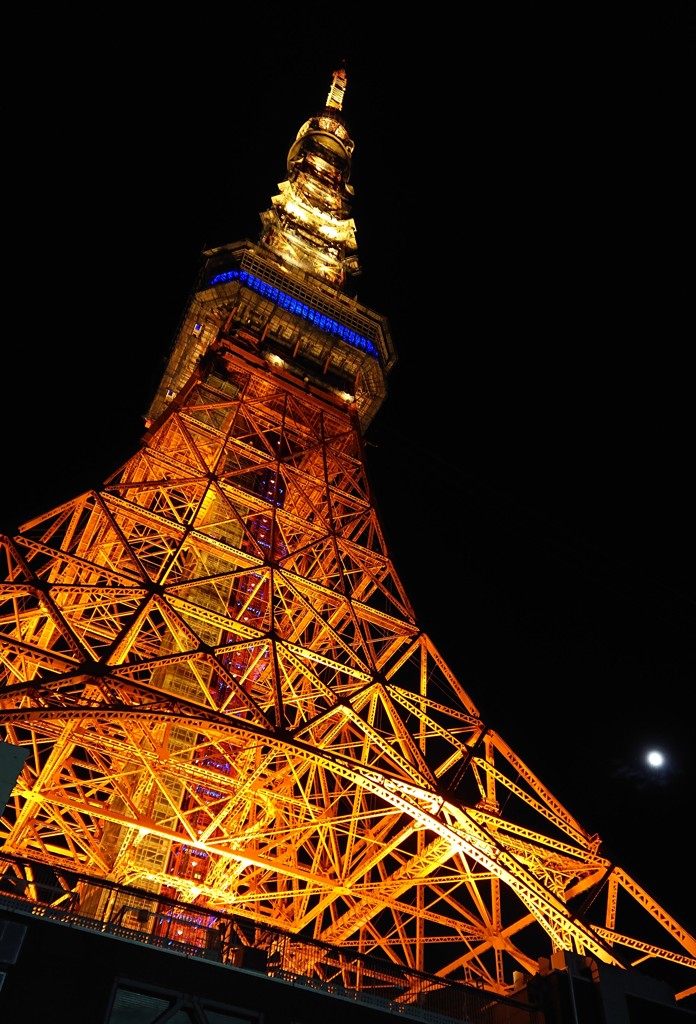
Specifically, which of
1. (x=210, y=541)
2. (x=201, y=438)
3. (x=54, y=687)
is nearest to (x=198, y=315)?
(x=201, y=438)

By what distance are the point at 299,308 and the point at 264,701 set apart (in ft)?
43.9

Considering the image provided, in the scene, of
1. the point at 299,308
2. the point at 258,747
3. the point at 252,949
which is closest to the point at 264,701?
the point at 258,747

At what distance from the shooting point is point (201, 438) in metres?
22.0

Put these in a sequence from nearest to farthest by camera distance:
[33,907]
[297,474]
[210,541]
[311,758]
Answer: [33,907]
[311,758]
[210,541]
[297,474]

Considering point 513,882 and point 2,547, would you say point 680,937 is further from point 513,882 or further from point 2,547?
point 2,547

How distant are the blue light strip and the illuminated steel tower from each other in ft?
0.29

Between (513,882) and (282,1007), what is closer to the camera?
(282,1007)

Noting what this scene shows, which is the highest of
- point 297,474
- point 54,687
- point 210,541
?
point 297,474

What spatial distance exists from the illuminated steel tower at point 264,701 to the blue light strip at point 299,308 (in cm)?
9

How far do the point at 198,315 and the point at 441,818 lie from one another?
61.6ft

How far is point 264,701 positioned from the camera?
19609 millimetres

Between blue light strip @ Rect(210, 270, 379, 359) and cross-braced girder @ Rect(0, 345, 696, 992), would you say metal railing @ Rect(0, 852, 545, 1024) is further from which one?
blue light strip @ Rect(210, 270, 379, 359)

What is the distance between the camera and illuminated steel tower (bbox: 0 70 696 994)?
1202 centimetres

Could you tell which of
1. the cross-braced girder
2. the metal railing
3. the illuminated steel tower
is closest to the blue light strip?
the illuminated steel tower
